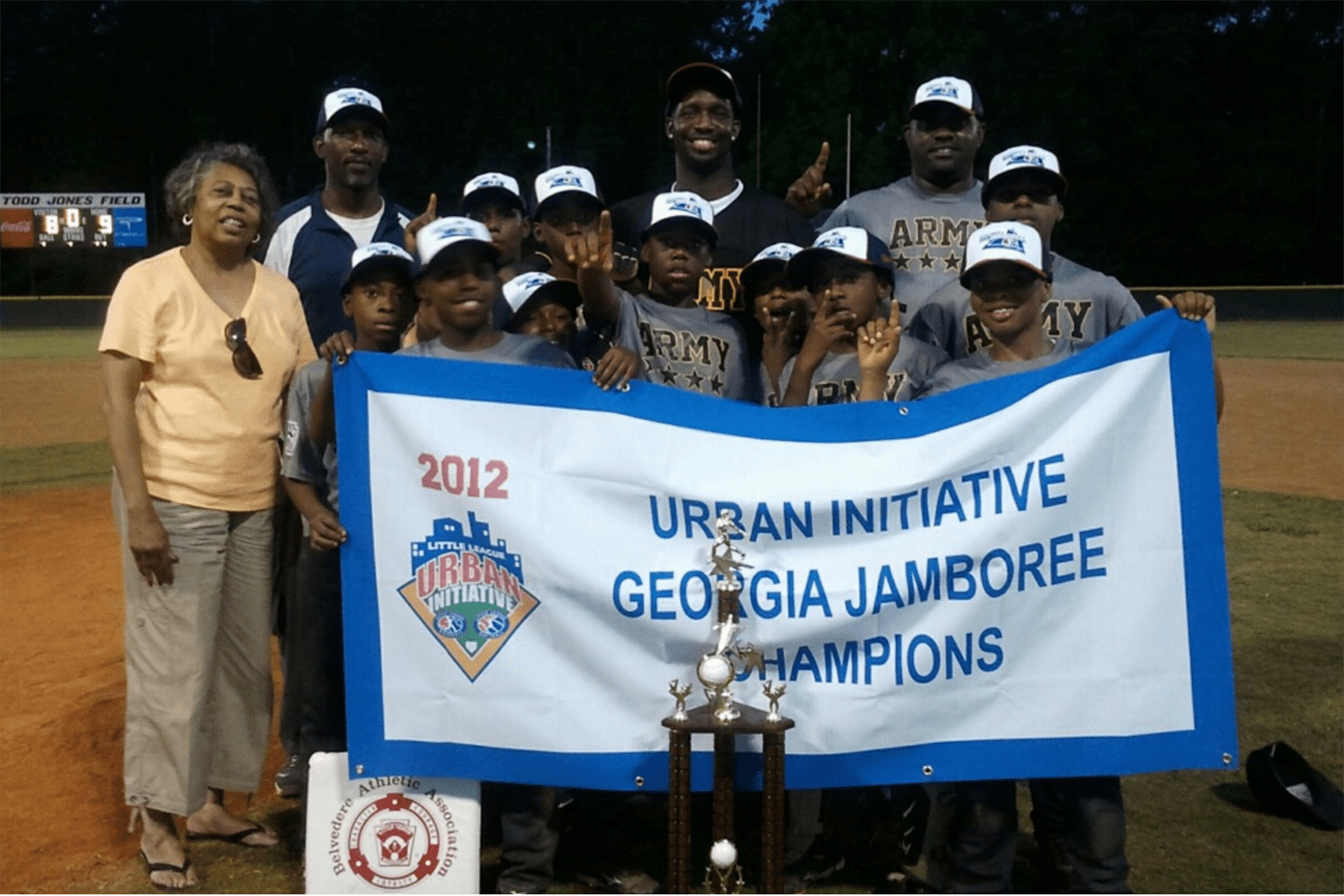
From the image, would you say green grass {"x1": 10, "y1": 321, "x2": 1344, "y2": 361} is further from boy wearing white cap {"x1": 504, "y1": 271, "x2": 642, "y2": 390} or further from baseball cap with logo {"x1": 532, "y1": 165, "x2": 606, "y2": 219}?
boy wearing white cap {"x1": 504, "y1": 271, "x2": 642, "y2": 390}

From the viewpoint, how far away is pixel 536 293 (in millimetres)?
5000

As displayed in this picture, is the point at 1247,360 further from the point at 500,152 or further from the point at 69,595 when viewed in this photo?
the point at 500,152

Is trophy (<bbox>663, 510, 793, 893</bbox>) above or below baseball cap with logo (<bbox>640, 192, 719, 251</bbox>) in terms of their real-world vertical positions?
below

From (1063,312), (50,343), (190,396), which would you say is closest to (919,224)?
(1063,312)

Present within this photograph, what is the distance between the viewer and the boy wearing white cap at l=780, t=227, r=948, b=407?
462 cm

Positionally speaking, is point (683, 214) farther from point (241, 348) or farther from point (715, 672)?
point (715, 672)

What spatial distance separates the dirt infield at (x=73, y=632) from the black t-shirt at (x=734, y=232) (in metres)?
2.68

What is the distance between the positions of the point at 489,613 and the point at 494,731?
0.35 m

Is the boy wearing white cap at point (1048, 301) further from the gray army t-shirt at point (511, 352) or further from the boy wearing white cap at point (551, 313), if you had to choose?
the gray army t-shirt at point (511, 352)

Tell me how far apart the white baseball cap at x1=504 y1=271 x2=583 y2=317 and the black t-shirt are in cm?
43

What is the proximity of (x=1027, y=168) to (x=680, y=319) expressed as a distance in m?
1.38

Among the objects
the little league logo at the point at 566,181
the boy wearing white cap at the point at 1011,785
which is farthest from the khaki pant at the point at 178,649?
the boy wearing white cap at the point at 1011,785

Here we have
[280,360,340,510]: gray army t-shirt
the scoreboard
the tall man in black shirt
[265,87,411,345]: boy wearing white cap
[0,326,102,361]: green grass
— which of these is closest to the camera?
[280,360,340,510]: gray army t-shirt

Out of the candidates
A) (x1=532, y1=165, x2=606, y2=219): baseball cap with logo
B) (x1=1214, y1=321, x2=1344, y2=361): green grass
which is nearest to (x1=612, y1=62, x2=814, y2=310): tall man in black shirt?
(x1=532, y1=165, x2=606, y2=219): baseball cap with logo
